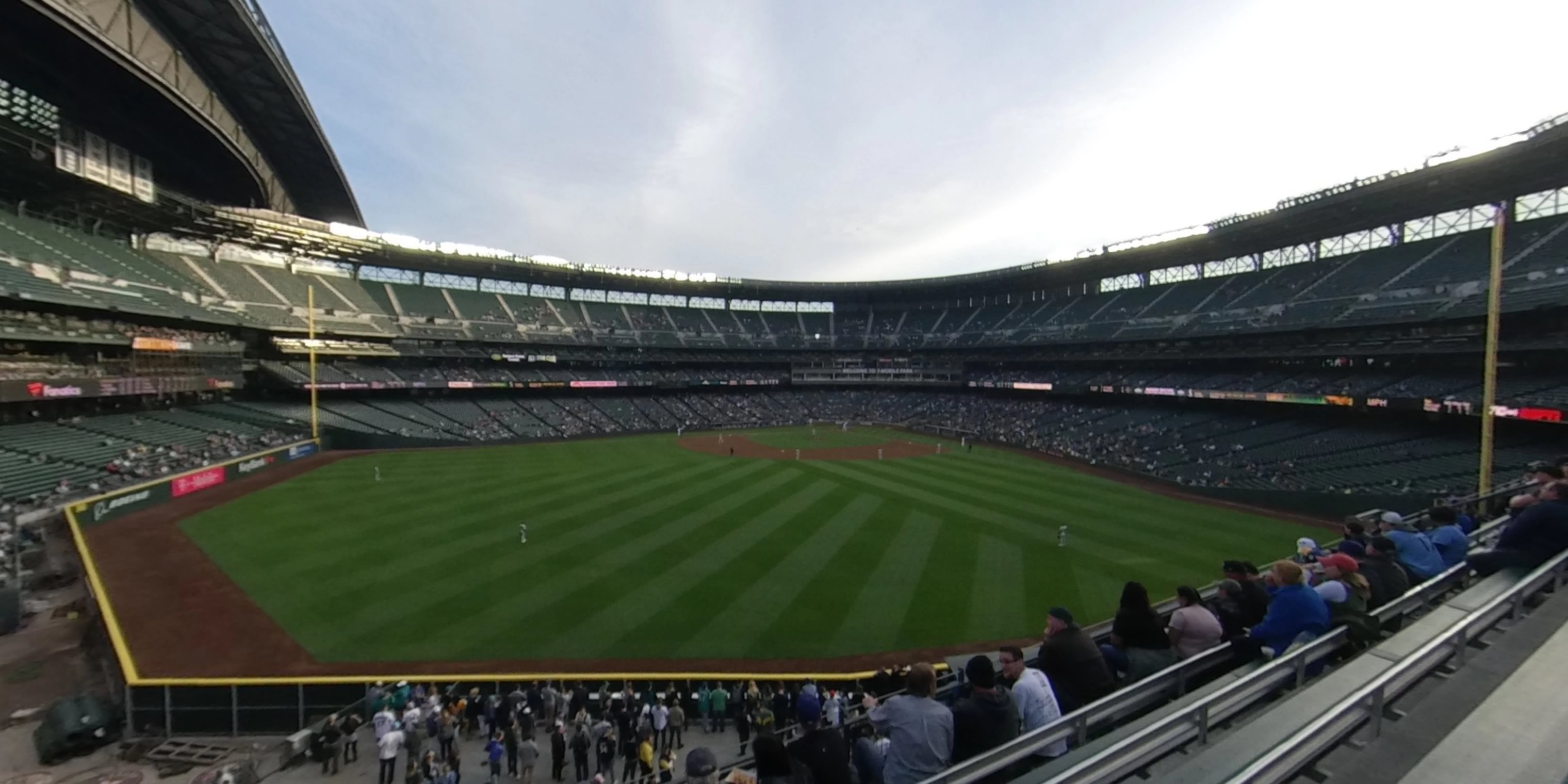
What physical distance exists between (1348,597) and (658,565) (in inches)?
704

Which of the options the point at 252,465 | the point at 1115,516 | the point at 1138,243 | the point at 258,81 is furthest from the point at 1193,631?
the point at 1138,243

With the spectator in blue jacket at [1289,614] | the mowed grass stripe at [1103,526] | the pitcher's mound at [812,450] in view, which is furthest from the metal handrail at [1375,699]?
the pitcher's mound at [812,450]

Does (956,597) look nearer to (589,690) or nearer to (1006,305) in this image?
(589,690)

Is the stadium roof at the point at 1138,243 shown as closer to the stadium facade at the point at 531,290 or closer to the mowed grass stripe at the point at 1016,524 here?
the stadium facade at the point at 531,290

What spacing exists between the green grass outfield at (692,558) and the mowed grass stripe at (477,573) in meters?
0.08

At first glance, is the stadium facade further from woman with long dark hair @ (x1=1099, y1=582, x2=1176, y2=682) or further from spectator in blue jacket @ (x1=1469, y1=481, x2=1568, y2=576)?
woman with long dark hair @ (x1=1099, y1=582, x2=1176, y2=682)

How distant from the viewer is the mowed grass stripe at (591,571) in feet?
50.5

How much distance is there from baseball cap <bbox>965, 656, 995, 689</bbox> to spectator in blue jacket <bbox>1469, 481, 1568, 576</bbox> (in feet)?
19.6

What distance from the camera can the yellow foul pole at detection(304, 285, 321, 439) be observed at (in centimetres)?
4266

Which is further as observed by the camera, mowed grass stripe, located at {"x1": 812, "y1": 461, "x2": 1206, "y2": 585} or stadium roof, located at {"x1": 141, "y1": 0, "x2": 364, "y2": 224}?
stadium roof, located at {"x1": 141, "y1": 0, "x2": 364, "y2": 224}

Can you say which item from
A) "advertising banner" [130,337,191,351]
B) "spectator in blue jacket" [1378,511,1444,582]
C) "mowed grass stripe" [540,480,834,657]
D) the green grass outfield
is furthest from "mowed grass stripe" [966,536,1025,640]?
"advertising banner" [130,337,191,351]

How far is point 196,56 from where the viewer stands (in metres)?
28.9

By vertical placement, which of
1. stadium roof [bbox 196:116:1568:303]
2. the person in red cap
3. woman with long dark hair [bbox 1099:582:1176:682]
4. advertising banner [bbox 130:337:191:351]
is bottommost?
woman with long dark hair [bbox 1099:582:1176:682]

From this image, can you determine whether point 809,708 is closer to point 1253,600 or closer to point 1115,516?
point 1253,600
